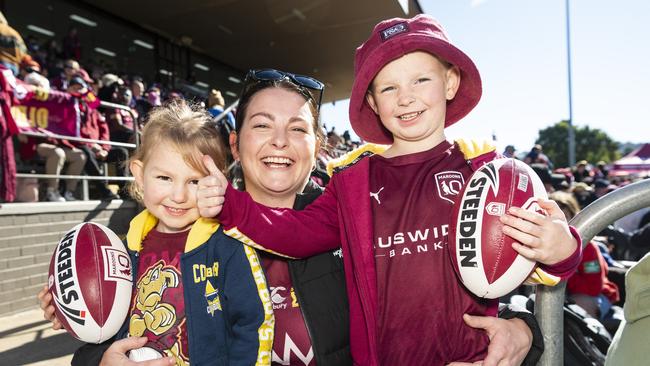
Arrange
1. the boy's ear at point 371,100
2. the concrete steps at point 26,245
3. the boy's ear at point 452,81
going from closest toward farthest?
the boy's ear at point 452,81 → the boy's ear at point 371,100 → the concrete steps at point 26,245

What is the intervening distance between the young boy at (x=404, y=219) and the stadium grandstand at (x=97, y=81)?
3.22 metres

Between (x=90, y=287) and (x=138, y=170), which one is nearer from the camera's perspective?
(x=90, y=287)

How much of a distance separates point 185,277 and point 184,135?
0.62 meters

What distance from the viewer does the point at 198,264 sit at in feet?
5.91

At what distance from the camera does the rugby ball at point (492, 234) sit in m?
1.38

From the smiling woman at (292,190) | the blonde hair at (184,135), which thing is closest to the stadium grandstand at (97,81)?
the blonde hair at (184,135)

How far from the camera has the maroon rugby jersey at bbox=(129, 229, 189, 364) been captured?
5.75 ft

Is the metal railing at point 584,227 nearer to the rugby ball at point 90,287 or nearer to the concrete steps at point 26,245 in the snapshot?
the rugby ball at point 90,287

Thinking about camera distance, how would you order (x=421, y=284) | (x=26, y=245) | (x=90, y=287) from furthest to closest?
(x=26, y=245) < (x=90, y=287) < (x=421, y=284)

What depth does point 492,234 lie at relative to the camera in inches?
54.5

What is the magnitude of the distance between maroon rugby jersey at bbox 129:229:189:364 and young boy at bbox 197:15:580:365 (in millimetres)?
381

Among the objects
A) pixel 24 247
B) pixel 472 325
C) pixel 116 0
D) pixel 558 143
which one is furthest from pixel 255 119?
pixel 558 143

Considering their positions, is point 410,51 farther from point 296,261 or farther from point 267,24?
point 267,24

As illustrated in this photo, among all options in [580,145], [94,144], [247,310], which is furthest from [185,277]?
[580,145]
